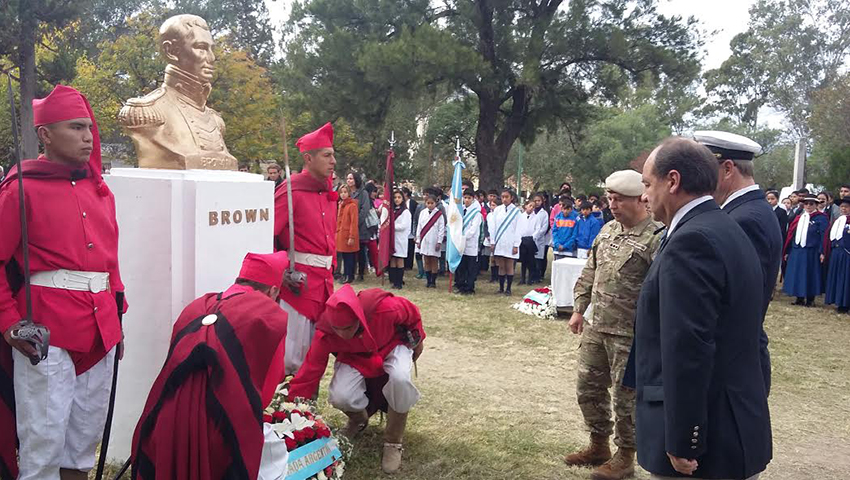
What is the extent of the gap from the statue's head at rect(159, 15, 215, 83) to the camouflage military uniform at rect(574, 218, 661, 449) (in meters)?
2.62

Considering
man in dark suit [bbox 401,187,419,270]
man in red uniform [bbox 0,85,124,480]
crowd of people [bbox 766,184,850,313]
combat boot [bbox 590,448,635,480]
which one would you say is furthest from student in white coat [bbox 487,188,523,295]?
man in red uniform [bbox 0,85,124,480]

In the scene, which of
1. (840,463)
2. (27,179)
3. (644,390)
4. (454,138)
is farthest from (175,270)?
(454,138)

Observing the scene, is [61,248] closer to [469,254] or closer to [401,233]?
[469,254]

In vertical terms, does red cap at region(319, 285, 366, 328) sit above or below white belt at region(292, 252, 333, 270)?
below

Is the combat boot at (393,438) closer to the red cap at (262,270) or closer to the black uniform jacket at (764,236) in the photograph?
the red cap at (262,270)

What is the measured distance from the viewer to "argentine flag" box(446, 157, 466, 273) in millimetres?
10484

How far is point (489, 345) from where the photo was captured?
7.27 metres

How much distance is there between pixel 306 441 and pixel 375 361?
0.63 meters

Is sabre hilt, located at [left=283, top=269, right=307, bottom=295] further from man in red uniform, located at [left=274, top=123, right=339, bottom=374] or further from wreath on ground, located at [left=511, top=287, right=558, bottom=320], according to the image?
wreath on ground, located at [left=511, top=287, right=558, bottom=320]

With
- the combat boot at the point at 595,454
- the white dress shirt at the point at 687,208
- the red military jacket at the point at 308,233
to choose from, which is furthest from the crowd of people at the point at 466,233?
the white dress shirt at the point at 687,208

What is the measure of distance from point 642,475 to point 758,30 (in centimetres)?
4074

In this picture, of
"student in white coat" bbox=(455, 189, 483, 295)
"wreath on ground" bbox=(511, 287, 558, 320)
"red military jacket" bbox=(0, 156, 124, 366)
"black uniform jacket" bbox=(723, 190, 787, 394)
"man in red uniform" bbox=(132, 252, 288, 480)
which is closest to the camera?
"man in red uniform" bbox=(132, 252, 288, 480)

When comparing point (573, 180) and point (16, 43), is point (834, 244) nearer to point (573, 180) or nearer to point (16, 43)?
point (16, 43)

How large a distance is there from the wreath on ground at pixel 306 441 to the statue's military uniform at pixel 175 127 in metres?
1.49
